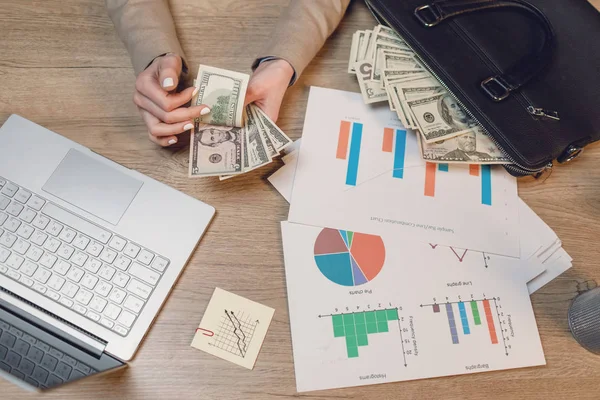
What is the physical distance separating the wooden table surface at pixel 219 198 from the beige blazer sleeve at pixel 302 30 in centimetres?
4

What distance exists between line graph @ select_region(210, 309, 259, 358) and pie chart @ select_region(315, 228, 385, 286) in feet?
0.47

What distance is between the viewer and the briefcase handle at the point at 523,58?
0.85m

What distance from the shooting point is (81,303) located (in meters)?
0.74

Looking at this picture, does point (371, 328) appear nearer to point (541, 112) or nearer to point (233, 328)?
point (233, 328)

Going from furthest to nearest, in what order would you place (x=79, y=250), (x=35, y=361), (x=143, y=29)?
(x=143, y=29) < (x=79, y=250) < (x=35, y=361)

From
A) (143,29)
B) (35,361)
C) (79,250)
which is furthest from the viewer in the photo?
(143,29)

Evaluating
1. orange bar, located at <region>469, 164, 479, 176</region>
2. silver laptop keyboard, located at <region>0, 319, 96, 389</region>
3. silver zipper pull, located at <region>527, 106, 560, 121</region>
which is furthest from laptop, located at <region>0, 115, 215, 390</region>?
silver zipper pull, located at <region>527, 106, 560, 121</region>

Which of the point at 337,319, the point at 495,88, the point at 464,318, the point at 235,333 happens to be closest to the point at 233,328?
the point at 235,333

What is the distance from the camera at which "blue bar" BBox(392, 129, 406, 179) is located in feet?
2.85

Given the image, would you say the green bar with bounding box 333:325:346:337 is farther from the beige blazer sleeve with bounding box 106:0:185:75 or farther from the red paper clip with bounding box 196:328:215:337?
the beige blazer sleeve with bounding box 106:0:185:75

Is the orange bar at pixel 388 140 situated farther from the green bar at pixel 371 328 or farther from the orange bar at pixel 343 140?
the green bar at pixel 371 328

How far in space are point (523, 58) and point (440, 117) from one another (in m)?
0.18

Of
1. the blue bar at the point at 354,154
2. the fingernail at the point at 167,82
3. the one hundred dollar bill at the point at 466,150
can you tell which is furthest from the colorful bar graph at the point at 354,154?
the fingernail at the point at 167,82

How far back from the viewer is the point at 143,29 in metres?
0.87
